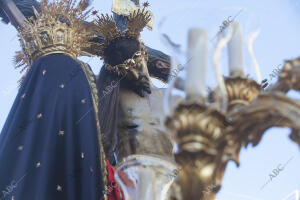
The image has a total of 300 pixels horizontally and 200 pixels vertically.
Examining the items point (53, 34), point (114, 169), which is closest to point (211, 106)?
point (114, 169)

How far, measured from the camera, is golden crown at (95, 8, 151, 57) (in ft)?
13.0

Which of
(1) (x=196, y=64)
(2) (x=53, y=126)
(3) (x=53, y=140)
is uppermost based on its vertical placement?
(2) (x=53, y=126)

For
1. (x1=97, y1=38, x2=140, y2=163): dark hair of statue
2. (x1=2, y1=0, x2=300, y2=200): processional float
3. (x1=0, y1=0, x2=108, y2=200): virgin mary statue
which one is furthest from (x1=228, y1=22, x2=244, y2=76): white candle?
(x1=97, y1=38, x2=140, y2=163): dark hair of statue

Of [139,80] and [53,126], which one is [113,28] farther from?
[53,126]

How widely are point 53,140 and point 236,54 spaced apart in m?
1.51

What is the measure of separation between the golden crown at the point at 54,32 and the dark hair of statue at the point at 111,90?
0.89ft

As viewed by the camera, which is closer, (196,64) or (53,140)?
(196,64)

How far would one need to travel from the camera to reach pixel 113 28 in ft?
13.0

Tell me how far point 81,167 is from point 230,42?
1.42m

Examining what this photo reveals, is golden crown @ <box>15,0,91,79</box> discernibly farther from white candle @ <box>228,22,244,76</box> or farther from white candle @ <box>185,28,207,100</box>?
white candle @ <box>185,28,207,100</box>

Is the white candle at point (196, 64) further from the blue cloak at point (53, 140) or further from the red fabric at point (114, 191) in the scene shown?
the red fabric at point (114, 191)

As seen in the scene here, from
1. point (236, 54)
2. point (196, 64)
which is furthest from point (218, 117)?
point (236, 54)

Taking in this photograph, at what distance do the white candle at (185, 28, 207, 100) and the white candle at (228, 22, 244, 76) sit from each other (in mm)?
268

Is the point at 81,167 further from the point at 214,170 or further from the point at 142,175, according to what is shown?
the point at 214,170
